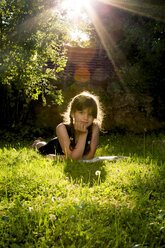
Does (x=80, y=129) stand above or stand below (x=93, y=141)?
above

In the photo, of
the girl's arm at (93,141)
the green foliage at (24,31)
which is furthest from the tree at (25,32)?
the girl's arm at (93,141)

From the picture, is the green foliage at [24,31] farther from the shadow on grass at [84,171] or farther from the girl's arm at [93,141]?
the shadow on grass at [84,171]

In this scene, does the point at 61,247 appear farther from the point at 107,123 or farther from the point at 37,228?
the point at 107,123

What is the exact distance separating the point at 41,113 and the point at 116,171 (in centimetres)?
542

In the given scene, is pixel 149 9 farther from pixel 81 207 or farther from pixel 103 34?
pixel 81 207

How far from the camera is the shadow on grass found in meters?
3.08

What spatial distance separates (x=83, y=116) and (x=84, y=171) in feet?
3.01

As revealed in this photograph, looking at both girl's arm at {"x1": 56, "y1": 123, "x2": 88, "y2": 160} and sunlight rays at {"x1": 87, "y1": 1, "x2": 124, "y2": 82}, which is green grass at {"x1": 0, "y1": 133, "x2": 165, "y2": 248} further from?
sunlight rays at {"x1": 87, "y1": 1, "x2": 124, "y2": 82}

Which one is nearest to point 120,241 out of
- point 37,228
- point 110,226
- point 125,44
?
point 110,226

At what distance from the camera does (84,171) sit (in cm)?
340

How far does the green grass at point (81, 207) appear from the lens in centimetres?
193

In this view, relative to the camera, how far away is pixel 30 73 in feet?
20.6

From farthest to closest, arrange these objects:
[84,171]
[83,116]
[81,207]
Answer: [83,116]
[84,171]
[81,207]

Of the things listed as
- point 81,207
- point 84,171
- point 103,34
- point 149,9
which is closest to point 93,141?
point 84,171
